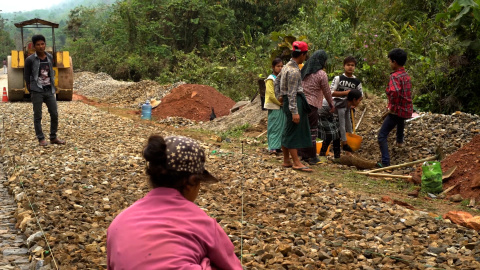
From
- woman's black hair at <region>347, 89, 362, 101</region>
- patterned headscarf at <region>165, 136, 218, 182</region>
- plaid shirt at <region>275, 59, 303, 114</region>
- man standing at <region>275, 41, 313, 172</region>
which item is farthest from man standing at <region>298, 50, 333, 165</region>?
patterned headscarf at <region>165, 136, 218, 182</region>

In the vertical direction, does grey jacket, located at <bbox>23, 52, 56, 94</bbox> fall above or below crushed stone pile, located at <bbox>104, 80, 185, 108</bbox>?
above

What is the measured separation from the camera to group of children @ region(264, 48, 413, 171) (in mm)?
7094

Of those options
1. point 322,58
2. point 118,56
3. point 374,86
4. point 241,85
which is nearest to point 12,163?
point 322,58

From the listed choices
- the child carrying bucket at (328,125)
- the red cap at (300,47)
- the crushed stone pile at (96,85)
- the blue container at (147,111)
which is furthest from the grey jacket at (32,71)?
the crushed stone pile at (96,85)

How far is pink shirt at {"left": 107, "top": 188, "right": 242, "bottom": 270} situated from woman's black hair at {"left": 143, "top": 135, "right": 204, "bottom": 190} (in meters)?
0.04

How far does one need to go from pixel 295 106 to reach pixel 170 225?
15.6 feet

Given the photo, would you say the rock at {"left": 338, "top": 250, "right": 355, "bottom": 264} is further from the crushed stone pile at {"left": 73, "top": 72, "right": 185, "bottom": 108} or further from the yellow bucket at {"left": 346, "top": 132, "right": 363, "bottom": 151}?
the crushed stone pile at {"left": 73, "top": 72, "right": 185, "bottom": 108}

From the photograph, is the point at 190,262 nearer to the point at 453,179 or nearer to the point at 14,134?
the point at 453,179

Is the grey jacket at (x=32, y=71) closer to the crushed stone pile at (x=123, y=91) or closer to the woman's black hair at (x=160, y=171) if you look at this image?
the woman's black hair at (x=160, y=171)

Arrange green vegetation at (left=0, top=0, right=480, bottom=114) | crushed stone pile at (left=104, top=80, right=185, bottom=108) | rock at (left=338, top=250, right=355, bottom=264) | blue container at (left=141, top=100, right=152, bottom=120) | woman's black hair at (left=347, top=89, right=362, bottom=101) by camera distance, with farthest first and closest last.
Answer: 1. crushed stone pile at (left=104, top=80, right=185, bottom=108)
2. blue container at (left=141, top=100, right=152, bottom=120)
3. green vegetation at (left=0, top=0, right=480, bottom=114)
4. woman's black hair at (left=347, top=89, right=362, bottom=101)
5. rock at (left=338, top=250, right=355, bottom=264)

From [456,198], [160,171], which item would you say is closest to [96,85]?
[456,198]

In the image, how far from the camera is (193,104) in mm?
14844

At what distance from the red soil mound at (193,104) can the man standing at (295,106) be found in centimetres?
752

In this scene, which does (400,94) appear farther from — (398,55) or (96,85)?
(96,85)
